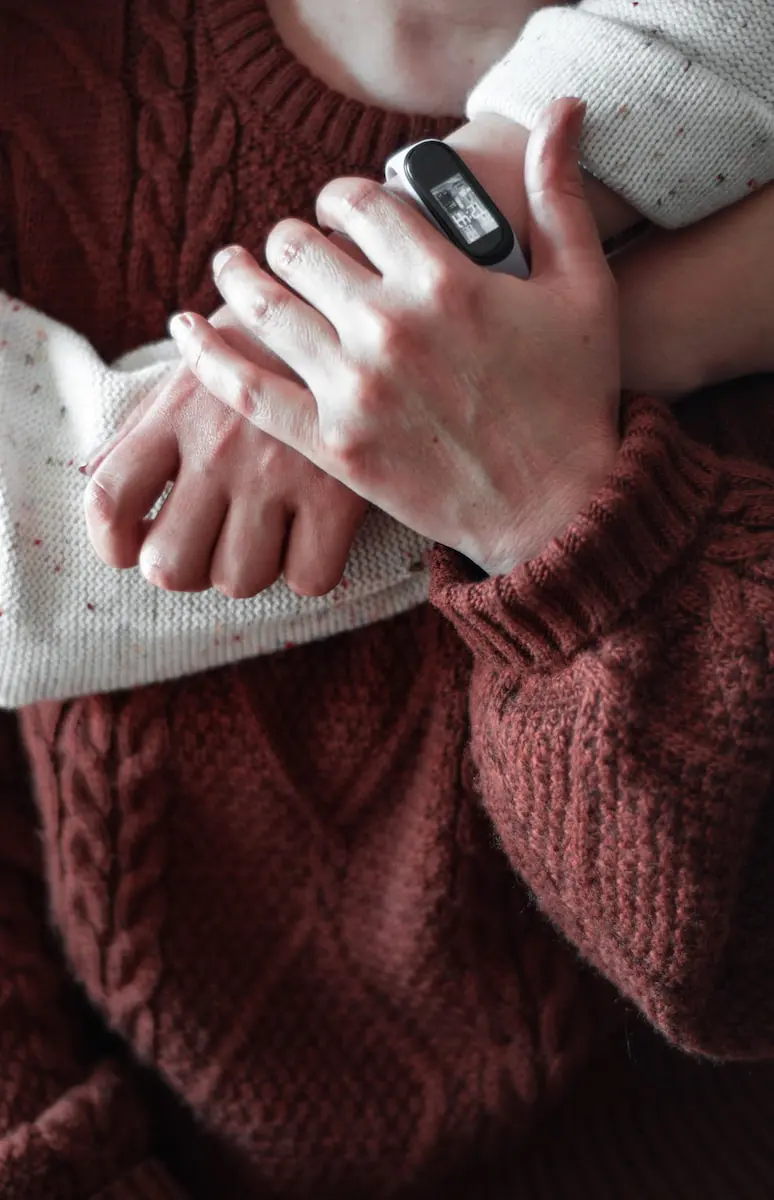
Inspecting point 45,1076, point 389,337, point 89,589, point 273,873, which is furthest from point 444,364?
point 45,1076

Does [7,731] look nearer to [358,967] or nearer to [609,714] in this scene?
[358,967]

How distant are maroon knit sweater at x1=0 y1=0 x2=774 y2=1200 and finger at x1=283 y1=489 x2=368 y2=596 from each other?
0.06 metres

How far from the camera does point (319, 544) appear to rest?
1.94ft

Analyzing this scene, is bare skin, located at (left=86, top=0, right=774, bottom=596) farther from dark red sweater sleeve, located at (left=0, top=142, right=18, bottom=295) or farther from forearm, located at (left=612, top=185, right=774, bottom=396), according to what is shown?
dark red sweater sleeve, located at (left=0, top=142, right=18, bottom=295)

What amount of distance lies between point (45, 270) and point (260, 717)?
0.35m

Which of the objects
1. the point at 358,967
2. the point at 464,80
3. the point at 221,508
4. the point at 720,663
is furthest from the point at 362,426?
the point at 358,967

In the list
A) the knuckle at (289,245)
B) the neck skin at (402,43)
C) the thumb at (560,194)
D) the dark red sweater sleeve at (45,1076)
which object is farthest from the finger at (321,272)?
the dark red sweater sleeve at (45,1076)

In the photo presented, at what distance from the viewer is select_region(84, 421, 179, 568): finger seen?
578mm

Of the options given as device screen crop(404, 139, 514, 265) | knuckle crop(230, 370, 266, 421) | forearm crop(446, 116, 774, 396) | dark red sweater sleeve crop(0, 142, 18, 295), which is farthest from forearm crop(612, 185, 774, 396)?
dark red sweater sleeve crop(0, 142, 18, 295)

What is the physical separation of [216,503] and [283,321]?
0.36ft

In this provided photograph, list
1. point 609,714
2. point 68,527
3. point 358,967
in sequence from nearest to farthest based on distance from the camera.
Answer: point 609,714
point 68,527
point 358,967

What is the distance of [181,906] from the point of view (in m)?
0.74

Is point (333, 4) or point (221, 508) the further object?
point (333, 4)

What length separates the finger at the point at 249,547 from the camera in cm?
58
